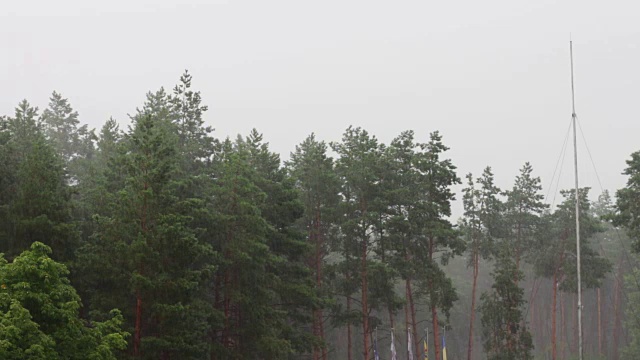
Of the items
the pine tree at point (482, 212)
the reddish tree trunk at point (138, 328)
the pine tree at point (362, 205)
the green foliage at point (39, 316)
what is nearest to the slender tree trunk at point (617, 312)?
the pine tree at point (482, 212)

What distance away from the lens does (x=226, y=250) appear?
110ft

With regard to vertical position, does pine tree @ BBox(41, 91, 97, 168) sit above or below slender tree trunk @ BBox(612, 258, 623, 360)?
above

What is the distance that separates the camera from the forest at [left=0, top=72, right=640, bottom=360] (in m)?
26.4

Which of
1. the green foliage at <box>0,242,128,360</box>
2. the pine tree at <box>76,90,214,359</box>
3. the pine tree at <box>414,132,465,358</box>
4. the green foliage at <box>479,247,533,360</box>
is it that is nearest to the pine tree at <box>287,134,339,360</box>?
the pine tree at <box>414,132,465,358</box>

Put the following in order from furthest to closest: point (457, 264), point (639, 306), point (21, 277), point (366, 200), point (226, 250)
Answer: point (457, 264) → point (639, 306) → point (366, 200) → point (226, 250) → point (21, 277)

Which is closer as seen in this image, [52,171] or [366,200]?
[52,171]

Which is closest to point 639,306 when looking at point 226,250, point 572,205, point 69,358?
point 572,205

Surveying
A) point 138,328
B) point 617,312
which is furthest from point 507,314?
point 617,312

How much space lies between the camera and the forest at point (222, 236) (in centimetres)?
2642

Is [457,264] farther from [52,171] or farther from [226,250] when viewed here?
[52,171]

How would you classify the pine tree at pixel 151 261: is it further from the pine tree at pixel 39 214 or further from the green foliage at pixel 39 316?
the green foliage at pixel 39 316

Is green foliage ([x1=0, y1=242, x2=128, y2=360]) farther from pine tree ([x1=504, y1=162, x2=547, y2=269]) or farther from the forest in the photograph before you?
pine tree ([x1=504, y1=162, x2=547, y2=269])

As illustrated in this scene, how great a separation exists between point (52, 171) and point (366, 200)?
22.1 meters

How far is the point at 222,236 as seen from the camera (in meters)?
33.8
